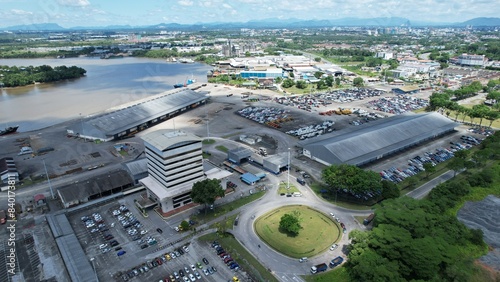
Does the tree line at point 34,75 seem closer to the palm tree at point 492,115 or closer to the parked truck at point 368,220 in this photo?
the parked truck at point 368,220

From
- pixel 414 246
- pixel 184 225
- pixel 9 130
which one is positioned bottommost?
pixel 184 225

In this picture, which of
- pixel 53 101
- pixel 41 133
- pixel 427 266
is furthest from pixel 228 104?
pixel 427 266

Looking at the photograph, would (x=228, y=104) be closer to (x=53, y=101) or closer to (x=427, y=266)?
(x=53, y=101)

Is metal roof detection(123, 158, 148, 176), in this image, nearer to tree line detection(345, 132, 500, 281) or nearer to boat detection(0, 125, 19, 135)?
tree line detection(345, 132, 500, 281)

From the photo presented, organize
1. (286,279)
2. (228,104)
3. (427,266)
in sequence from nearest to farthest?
(427,266)
(286,279)
(228,104)

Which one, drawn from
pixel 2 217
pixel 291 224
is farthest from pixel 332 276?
pixel 2 217

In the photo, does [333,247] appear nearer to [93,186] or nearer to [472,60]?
[93,186]

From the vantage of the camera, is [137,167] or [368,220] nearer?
[368,220]
